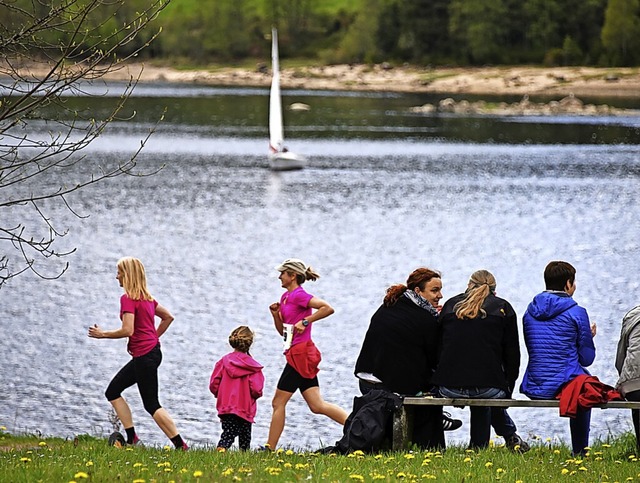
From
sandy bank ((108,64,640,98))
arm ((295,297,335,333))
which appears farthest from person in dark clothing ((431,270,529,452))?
sandy bank ((108,64,640,98))

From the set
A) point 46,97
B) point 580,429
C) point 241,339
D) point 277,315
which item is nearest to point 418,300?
point 277,315

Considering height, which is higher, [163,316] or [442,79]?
[442,79]

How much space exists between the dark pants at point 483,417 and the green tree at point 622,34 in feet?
421

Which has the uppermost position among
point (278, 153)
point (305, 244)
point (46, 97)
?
point (46, 97)

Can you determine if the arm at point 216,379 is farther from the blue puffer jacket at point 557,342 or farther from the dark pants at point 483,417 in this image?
the blue puffer jacket at point 557,342

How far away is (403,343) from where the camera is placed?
1124 centimetres

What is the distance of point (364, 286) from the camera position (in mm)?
30875

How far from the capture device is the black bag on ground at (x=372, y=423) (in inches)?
431

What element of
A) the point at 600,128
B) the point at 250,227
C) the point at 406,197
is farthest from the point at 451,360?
the point at 600,128

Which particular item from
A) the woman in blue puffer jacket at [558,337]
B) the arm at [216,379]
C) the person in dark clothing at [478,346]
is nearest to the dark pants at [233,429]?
the arm at [216,379]

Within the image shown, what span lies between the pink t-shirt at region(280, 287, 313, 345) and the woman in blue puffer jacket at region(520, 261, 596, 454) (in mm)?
2377

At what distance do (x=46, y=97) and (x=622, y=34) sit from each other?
133 m

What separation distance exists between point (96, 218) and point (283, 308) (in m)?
31.5

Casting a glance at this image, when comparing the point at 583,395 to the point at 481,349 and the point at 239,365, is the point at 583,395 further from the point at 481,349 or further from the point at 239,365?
the point at 239,365
